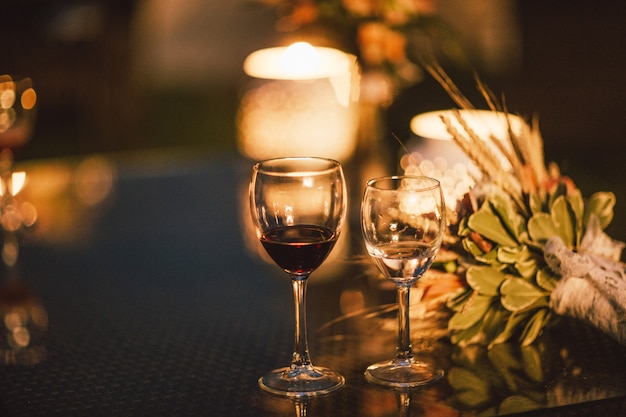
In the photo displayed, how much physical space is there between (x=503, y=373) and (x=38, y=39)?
444 centimetres

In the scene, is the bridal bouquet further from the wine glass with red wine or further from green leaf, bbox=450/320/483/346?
the wine glass with red wine

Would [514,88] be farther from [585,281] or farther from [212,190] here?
[585,281]

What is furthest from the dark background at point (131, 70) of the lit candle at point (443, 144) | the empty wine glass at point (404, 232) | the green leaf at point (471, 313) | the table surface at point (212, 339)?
the empty wine glass at point (404, 232)

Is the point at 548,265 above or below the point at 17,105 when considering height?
below

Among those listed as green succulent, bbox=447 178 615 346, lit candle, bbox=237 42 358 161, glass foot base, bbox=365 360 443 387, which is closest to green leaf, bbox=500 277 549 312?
green succulent, bbox=447 178 615 346

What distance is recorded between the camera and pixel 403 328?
3.76ft

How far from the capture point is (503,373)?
114cm

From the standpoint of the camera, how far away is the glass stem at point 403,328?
1.14 m

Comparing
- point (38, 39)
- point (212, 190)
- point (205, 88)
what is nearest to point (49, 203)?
point (212, 190)

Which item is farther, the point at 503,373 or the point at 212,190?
the point at 212,190

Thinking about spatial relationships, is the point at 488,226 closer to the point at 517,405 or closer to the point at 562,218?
the point at 562,218

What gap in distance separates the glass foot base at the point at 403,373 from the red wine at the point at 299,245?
0.15m

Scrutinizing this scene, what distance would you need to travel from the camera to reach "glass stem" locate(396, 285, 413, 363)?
1.14m

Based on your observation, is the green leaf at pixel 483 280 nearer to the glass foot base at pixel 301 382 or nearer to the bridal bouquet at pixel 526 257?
the bridal bouquet at pixel 526 257
